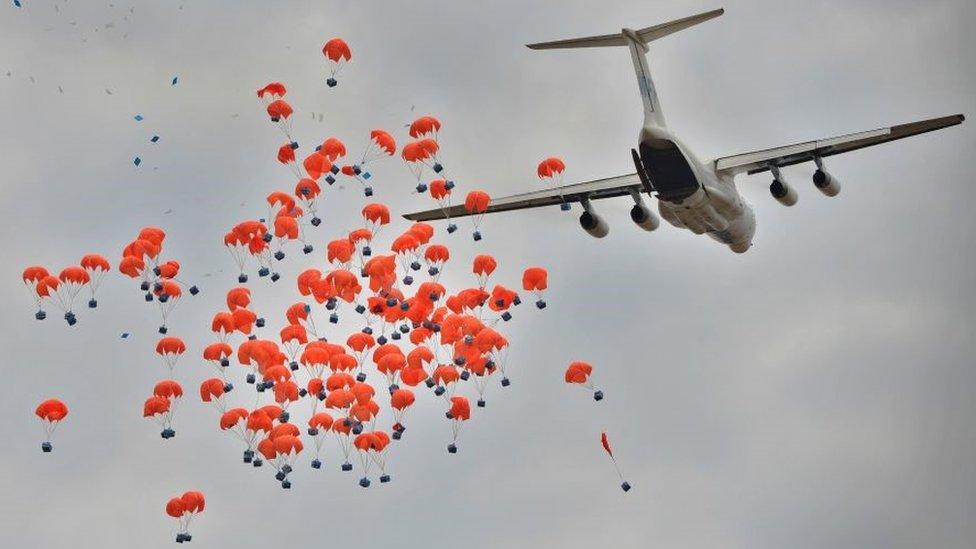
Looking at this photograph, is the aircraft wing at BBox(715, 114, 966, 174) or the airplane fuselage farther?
the aircraft wing at BBox(715, 114, 966, 174)

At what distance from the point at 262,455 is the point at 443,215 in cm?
1245

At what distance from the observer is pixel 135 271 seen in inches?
1447

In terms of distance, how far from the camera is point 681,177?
3812cm

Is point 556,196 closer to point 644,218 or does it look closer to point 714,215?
point 644,218

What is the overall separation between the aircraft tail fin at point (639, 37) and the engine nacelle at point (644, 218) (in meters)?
5.78

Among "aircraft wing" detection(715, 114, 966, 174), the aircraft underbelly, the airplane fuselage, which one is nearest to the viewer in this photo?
the airplane fuselage

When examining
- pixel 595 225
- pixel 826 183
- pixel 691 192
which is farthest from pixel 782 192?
pixel 595 225

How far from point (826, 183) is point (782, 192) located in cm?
144

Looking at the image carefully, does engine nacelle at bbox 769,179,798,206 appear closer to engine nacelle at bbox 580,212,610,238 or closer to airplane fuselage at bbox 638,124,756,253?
airplane fuselage at bbox 638,124,756,253

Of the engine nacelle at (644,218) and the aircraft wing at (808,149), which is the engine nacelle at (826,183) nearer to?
the aircraft wing at (808,149)

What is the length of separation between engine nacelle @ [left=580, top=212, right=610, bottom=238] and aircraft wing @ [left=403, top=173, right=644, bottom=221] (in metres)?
0.93

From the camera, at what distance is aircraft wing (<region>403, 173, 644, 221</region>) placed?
4284 centimetres

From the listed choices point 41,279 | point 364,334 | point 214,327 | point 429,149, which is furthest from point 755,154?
point 41,279

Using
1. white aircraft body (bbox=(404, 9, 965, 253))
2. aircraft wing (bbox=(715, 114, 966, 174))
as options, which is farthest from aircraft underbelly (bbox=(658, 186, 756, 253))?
aircraft wing (bbox=(715, 114, 966, 174))
